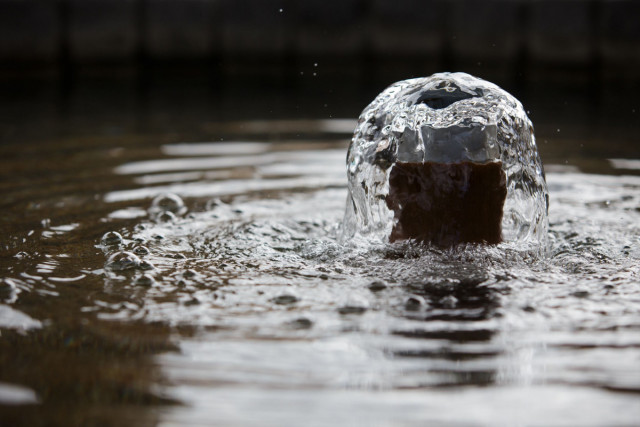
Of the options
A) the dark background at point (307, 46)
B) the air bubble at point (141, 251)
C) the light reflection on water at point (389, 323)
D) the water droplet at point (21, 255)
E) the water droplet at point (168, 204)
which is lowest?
the light reflection on water at point (389, 323)

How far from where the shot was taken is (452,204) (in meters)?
1.60

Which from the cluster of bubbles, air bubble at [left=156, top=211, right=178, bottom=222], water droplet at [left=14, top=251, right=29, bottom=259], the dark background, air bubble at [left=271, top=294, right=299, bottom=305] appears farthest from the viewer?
the dark background

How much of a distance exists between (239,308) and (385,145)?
2.19 ft

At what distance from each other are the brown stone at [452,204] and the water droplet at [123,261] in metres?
0.53

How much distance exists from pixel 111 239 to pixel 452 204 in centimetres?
75

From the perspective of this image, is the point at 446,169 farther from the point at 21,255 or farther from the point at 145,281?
the point at 21,255

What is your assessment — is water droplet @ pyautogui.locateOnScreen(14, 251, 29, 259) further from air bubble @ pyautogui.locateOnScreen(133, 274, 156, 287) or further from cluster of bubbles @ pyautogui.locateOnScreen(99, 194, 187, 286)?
air bubble @ pyautogui.locateOnScreen(133, 274, 156, 287)

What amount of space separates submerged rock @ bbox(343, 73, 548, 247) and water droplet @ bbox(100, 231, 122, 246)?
51cm

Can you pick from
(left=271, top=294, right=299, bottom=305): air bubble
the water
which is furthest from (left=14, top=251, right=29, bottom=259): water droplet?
(left=271, top=294, right=299, bottom=305): air bubble

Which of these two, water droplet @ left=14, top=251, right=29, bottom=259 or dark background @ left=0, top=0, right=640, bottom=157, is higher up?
dark background @ left=0, top=0, right=640, bottom=157

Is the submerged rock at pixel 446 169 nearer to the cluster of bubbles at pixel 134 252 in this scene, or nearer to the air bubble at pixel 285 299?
the air bubble at pixel 285 299

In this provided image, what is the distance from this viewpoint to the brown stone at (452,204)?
161 cm

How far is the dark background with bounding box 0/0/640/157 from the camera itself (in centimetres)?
508

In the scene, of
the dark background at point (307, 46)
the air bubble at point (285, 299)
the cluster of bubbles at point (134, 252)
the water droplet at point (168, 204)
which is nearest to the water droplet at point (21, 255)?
the cluster of bubbles at point (134, 252)
